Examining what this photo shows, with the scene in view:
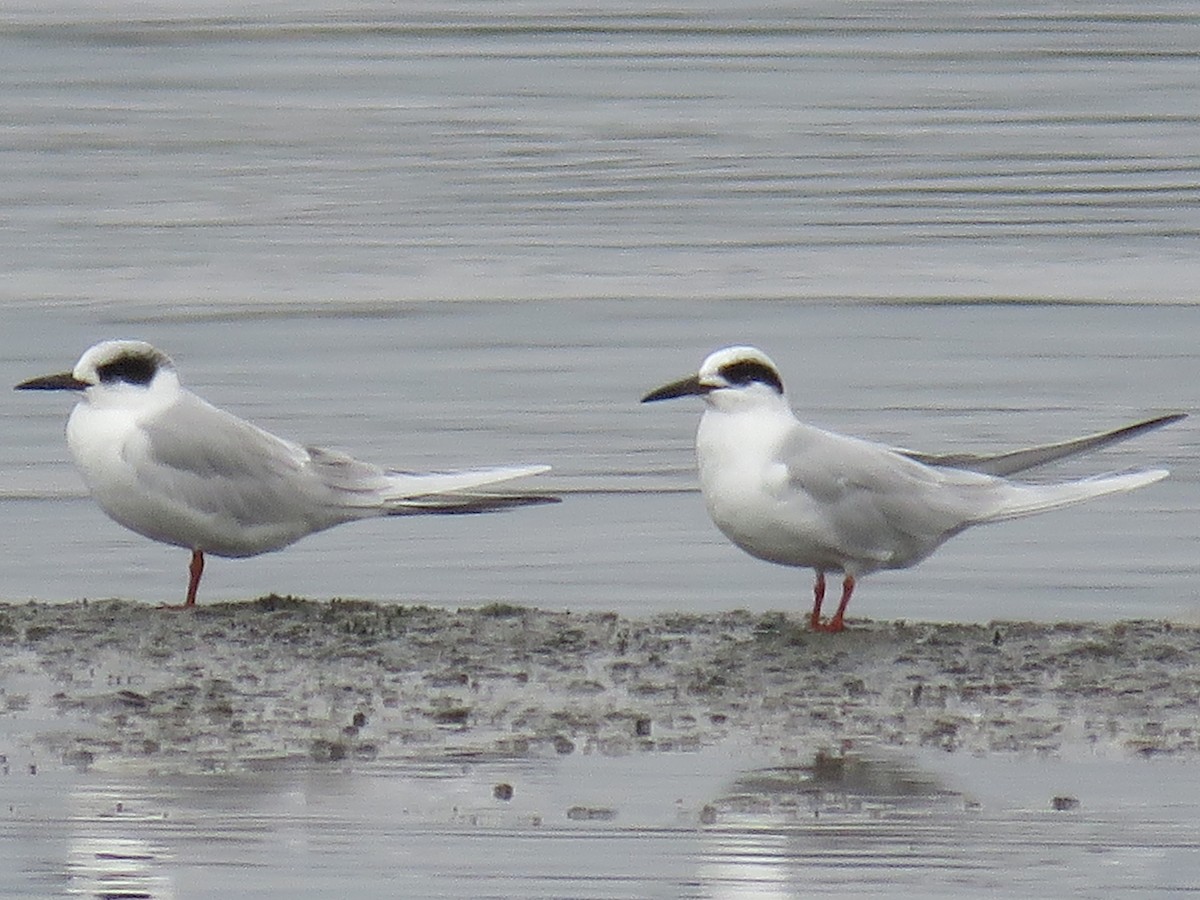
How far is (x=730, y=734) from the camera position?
Result: 264 inches

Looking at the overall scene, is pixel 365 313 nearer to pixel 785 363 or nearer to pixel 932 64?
pixel 785 363

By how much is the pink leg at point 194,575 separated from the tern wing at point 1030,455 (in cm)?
211

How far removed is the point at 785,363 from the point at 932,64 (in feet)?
33.2

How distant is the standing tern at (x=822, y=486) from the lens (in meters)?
8.01

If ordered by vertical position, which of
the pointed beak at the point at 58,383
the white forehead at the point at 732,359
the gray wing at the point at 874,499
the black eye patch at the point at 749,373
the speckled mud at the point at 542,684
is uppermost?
the white forehead at the point at 732,359

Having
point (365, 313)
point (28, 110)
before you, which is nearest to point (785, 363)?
point (365, 313)

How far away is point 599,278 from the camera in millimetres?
14227

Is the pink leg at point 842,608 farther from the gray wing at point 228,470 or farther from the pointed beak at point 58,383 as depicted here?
the pointed beak at point 58,383

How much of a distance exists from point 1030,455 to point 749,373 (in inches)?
36.6

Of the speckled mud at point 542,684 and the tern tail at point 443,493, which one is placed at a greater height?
the tern tail at point 443,493

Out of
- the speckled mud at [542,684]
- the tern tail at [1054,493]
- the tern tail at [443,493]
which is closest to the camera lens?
the speckled mud at [542,684]

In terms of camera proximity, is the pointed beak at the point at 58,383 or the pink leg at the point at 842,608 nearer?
the pink leg at the point at 842,608

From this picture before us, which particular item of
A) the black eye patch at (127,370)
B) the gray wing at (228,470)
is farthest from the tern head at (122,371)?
the gray wing at (228,470)

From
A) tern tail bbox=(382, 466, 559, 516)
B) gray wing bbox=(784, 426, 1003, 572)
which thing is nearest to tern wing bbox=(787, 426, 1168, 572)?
gray wing bbox=(784, 426, 1003, 572)
